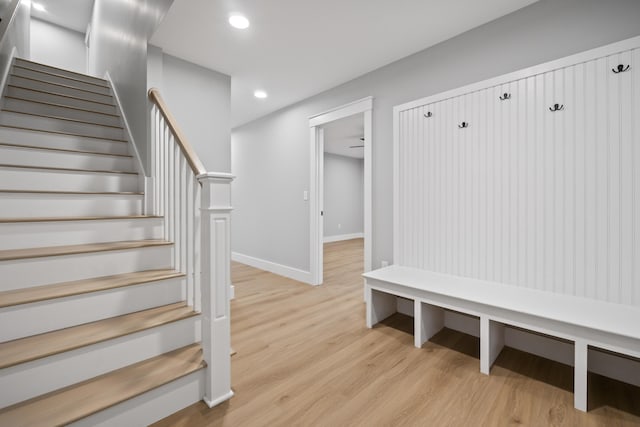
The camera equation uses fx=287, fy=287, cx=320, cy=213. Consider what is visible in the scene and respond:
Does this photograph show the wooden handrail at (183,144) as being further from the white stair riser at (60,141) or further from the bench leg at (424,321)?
the bench leg at (424,321)

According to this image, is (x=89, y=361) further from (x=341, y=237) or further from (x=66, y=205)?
(x=341, y=237)

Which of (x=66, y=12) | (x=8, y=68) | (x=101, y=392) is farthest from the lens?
(x=66, y=12)

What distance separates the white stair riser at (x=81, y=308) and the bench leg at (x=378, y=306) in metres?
1.49

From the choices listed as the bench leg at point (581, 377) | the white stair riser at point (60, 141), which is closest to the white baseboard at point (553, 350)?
the bench leg at point (581, 377)

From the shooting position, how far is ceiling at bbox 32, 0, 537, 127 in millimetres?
2068

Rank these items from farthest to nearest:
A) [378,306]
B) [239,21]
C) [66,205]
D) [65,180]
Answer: [378,306], [239,21], [65,180], [66,205]

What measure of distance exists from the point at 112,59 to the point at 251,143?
1.99 metres

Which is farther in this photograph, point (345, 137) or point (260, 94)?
point (345, 137)

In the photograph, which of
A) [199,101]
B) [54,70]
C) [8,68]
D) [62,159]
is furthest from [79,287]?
[54,70]

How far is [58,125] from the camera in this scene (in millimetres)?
2668

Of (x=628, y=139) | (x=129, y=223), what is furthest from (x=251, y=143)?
(x=628, y=139)

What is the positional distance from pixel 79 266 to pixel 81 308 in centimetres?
28

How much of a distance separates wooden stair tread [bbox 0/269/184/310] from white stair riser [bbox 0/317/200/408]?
0.29 meters

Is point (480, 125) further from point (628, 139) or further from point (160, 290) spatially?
point (160, 290)
